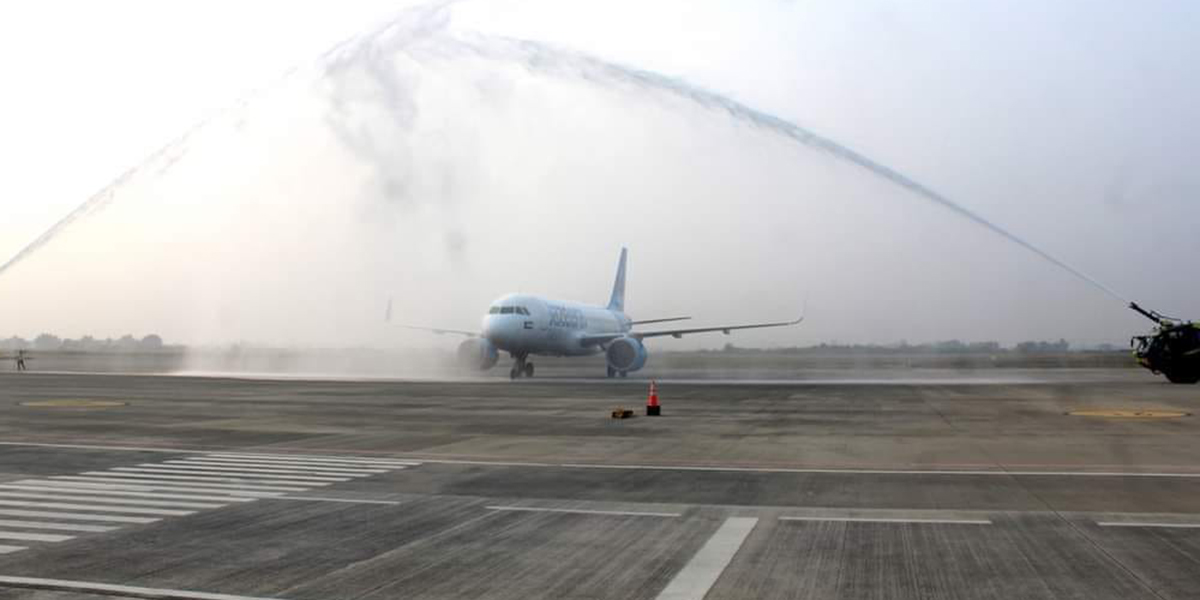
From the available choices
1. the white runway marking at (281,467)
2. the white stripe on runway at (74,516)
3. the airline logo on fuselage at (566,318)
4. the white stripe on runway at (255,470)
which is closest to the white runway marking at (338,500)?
the white stripe on runway at (255,470)

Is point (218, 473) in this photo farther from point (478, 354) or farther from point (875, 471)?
point (478, 354)

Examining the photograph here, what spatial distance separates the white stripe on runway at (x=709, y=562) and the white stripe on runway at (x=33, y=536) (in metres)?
7.09

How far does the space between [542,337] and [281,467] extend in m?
38.3

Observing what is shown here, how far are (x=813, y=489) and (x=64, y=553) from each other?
9.93m

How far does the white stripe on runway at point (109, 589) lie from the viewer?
319 inches

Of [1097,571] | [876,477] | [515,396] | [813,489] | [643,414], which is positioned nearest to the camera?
[1097,571]

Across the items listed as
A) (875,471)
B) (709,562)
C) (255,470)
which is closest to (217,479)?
(255,470)

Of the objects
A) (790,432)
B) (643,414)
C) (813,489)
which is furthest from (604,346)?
(813,489)

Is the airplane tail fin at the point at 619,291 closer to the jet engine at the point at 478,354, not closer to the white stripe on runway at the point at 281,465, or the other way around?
the jet engine at the point at 478,354

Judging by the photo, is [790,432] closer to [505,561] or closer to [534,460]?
[534,460]

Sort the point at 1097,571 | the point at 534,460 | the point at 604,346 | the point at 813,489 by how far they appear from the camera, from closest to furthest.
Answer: the point at 1097,571, the point at 813,489, the point at 534,460, the point at 604,346

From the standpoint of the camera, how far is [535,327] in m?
54.5

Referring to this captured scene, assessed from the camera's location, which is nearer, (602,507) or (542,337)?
(602,507)

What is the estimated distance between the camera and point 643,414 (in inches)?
1130
